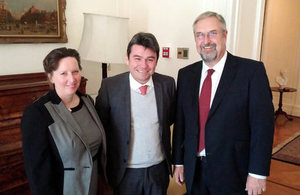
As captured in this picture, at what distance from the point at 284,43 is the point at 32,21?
4585mm

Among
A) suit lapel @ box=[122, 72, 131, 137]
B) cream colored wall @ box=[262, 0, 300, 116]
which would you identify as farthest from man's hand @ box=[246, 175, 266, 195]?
cream colored wall @ box=[262, 0, 300, 116]

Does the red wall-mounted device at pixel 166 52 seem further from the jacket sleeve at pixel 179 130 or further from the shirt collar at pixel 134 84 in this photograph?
the shirt collar at pixel 134 84

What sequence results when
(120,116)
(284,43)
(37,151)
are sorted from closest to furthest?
1. (37,151)
2. (120,116)
3. (284,43)

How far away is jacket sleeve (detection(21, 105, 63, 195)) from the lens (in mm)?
1176

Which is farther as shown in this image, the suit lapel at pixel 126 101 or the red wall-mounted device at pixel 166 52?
the red wall-mounted device at pixel 166 52

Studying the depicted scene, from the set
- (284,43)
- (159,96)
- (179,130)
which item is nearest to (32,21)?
(159,96)

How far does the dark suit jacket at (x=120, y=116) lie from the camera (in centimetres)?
147

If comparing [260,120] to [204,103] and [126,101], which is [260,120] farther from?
[126,101]

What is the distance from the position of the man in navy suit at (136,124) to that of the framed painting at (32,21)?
1247 mm

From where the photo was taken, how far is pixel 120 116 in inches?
57.9

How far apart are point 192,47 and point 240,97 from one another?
1398 mm

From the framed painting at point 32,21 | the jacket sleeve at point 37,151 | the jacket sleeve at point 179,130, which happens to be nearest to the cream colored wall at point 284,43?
the framed painting at point 32,21

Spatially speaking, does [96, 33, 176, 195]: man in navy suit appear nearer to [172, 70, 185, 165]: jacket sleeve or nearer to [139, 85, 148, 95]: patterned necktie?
[139, 85, 148, 95]: patterned necktie

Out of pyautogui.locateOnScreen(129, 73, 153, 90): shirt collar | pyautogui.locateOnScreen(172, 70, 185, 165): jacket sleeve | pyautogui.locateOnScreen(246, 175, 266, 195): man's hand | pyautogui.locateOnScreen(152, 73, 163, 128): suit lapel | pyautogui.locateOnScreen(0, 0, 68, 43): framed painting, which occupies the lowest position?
pyautogui.locateOnScreen(246, 175, 266, 195): man's hand
